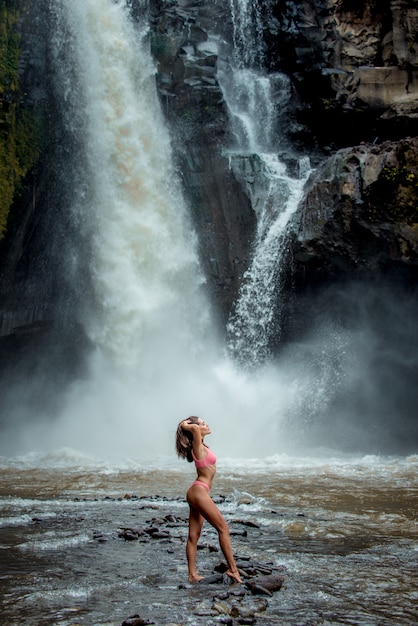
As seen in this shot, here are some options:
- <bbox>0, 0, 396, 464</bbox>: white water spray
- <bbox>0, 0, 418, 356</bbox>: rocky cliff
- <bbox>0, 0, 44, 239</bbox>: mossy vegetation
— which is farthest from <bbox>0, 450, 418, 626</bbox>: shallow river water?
<bbox>0, 0, 44, 239</bbox>: mossy vegetation

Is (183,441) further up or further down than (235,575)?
further up

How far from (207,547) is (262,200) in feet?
44.8

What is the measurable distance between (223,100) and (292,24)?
3753mm

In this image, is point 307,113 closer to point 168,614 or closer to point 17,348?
point 17,348

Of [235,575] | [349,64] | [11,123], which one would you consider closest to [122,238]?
[11,123]

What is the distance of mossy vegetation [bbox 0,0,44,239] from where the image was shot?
19.4 meters

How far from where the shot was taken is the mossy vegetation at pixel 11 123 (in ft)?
63.7

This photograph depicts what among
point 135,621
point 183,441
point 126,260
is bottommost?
point 135,621

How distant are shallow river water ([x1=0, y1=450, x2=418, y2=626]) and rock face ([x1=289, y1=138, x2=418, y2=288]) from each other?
252 inches

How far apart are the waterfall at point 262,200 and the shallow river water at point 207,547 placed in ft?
22.4

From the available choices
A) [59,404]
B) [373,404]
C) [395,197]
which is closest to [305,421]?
[373,404]

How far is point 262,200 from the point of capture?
61.9 ft

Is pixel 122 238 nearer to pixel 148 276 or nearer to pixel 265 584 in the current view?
pixel 148 276

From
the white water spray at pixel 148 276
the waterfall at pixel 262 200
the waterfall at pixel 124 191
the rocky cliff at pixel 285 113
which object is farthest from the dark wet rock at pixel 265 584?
the waterfall at pixel 124 191
